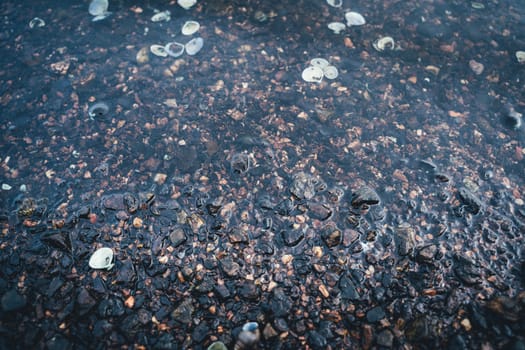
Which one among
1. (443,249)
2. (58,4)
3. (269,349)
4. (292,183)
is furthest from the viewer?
(58,4)

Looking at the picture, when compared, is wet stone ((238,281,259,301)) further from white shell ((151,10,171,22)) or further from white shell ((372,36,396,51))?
white shell ((151,10,171,22))

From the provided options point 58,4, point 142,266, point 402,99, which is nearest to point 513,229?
point 402,99

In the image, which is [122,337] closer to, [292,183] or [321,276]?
[321,276]

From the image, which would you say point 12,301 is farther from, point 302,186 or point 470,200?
point 470,200

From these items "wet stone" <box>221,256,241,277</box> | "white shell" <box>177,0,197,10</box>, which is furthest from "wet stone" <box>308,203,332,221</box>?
"white shell" <box>177,0,197,10</box>

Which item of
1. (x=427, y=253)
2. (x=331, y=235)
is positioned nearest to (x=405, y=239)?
(x=427, y=253)
